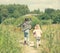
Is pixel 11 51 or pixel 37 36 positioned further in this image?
pixel 37 36

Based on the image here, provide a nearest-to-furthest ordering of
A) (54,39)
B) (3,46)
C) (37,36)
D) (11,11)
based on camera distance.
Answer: (3,46) < (54,39) < (37,36) < (11,11)

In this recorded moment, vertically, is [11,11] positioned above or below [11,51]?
above

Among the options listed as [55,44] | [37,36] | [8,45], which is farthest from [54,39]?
[37,36]

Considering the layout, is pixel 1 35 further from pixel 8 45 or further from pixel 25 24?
pixel 25 24

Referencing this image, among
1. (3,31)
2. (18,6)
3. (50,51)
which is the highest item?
(18,6)

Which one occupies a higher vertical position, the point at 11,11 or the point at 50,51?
the point at 11,11

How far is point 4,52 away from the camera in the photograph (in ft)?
27.8

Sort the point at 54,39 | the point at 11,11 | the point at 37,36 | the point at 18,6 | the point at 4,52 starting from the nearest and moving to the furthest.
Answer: the point at 4,52 → the point at 54,39 → the point at 37,36 → the point at 11,11 → the point at 18,6

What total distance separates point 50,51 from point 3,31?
1.99 meters

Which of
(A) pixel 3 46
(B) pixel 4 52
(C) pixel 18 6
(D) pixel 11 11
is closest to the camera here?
(B) pixel 4 52

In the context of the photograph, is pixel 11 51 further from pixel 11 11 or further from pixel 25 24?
pixel 11 11

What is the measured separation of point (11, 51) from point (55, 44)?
161 centimetres

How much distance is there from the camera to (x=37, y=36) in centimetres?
1395

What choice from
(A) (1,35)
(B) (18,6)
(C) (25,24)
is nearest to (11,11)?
(B) (18,6)
